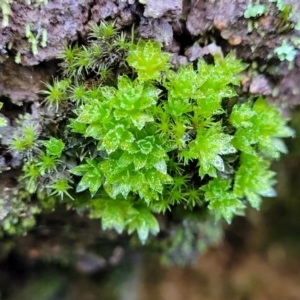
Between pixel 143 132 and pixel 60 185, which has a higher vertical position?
Result: pixel 143 132

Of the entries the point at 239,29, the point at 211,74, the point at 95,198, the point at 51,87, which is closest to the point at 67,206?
the point at 95,198

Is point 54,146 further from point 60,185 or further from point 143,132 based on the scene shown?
point 143,132

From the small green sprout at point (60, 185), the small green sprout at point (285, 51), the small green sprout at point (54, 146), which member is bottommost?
the small green sprout at point (60, 185)

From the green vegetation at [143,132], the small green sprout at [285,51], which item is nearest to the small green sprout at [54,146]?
the green vegetation at [143,132]

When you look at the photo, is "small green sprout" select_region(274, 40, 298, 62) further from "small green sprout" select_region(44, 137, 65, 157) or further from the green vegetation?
"small green sprout" select_region(44, 137, 65, 157)

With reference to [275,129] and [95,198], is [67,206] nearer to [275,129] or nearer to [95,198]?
[95,198]

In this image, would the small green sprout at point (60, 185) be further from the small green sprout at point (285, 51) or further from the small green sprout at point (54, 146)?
the small green sprout at point (285, 51)

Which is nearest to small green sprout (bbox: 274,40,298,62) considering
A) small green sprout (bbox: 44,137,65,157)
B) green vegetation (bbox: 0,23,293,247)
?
green vegetation (bbox: 0,23,293,247)

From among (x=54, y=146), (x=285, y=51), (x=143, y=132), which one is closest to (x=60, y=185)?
(x=54, y=146)
